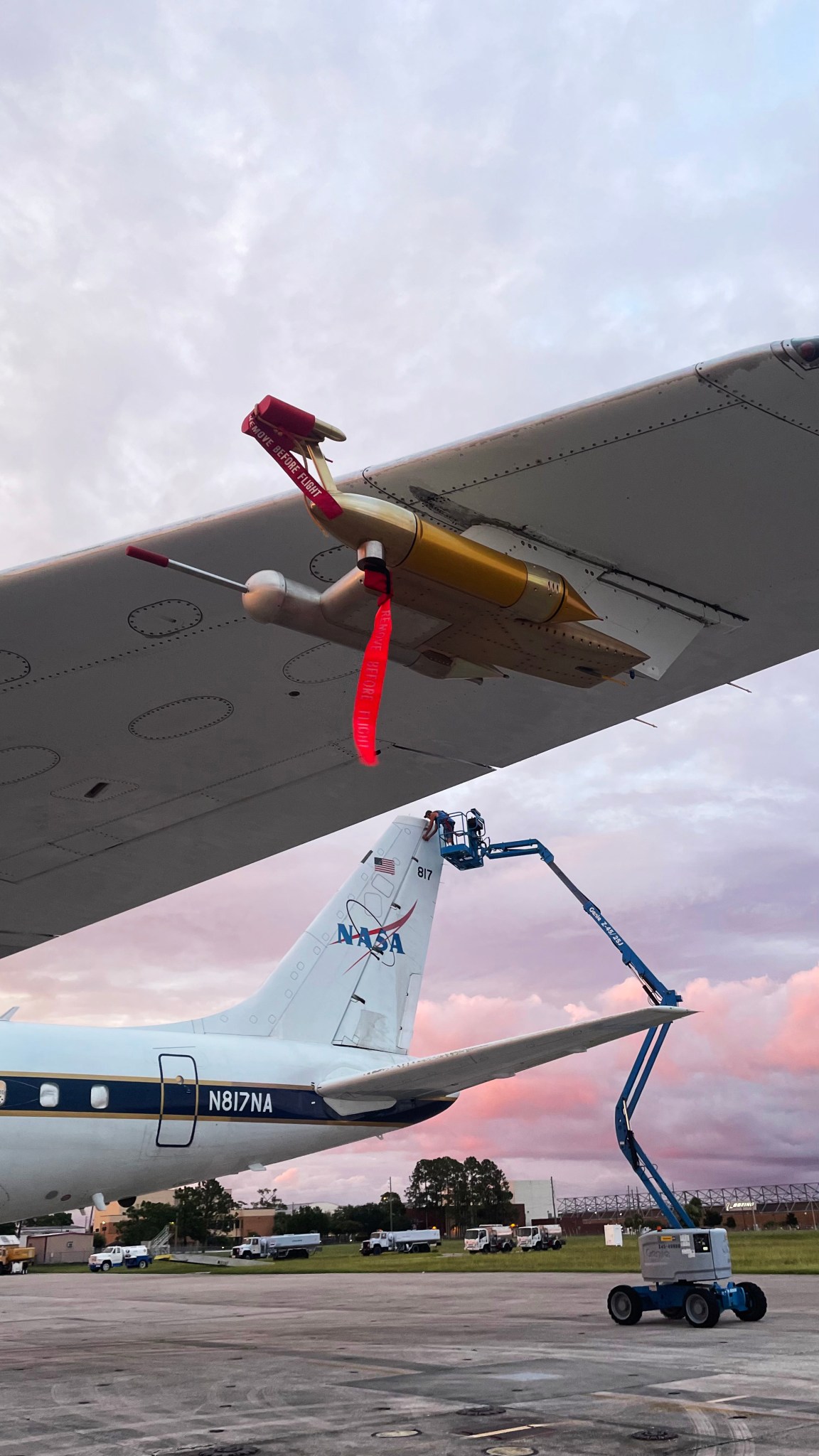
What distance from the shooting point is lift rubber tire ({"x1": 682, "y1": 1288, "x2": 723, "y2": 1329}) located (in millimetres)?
16000

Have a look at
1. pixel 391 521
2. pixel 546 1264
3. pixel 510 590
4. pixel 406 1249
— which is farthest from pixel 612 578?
pixel 406 1249

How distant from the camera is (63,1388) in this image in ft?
39.0

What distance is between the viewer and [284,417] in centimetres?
569

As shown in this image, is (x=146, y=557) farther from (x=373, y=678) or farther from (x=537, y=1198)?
(x=537, y=1198)

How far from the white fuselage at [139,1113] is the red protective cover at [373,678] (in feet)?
41.5

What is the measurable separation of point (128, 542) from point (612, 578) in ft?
10.4

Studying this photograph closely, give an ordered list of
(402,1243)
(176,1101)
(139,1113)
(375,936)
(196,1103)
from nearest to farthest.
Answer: (139,1113)
(176,1101)
(196,1103)
(375,936)
(402,1243)

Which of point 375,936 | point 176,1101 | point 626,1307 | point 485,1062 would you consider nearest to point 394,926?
point 375,936

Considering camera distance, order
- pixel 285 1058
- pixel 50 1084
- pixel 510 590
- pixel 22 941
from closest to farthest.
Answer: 1. pixel 510 590
2. pixel 22 941
3. pixel 50 1084
4. pixel 285 1058

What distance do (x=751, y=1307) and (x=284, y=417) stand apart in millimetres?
16475

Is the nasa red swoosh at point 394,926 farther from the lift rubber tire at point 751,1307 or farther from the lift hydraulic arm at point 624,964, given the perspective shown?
the lift rubber tire at point 751,1307

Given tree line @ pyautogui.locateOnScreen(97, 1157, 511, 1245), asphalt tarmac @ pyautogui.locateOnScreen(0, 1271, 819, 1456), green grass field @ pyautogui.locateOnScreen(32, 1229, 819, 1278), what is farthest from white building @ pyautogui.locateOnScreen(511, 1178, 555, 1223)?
asphalt tarmac @ pyautogui.locateOnScreen(0, 1271, 819, 1456)

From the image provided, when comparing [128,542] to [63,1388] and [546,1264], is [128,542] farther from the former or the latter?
[546,1264]

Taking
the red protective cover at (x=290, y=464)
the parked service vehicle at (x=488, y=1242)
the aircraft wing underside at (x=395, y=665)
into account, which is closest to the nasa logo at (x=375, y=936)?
the aircraft wing underside at (x=395, y=665)
